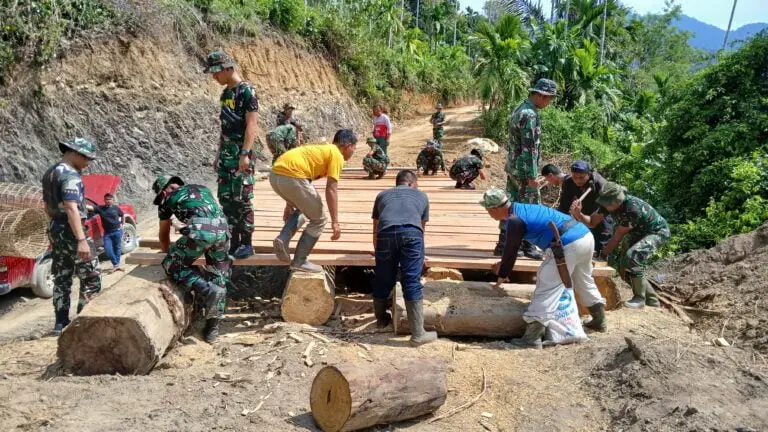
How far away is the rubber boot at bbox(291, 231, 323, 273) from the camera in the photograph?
246 inches

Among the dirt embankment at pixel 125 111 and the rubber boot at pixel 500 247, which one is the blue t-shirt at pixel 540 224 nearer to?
the rubber boot at pixel 500 247

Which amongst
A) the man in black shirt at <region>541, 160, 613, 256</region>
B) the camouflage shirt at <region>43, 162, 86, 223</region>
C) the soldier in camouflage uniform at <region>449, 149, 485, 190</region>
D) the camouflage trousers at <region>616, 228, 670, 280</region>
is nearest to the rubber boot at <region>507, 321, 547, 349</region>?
the camouflage trousers at <region>616, 228, 670, 280</region>

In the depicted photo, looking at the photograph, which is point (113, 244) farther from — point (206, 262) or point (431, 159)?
point (431, 159)

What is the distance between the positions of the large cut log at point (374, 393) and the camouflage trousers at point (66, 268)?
3.06 m

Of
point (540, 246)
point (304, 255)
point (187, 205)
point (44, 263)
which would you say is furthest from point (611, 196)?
point (44, 263)

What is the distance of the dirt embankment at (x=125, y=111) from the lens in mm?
13273

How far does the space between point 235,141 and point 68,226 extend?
1.76 meters

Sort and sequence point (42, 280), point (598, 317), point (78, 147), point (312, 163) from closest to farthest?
point (78, 147), point (312, 163), point (598, 317), point (42, 280)

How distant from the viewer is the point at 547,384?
Answer: 16.9 ft

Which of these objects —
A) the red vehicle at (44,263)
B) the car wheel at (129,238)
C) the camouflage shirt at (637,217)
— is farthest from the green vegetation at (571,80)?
the red vehicle at (44,263)

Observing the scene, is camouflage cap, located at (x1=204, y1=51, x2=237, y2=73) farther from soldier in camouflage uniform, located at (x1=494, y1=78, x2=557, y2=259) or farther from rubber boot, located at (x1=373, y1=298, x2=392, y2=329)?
soldier in camouflage uniform, located at (x1=494, y1=78, x2=557, y2=259)

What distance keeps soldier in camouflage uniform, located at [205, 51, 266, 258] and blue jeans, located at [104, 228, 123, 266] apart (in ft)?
13.0

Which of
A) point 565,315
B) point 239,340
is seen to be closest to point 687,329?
point 565,315

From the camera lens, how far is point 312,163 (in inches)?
239
